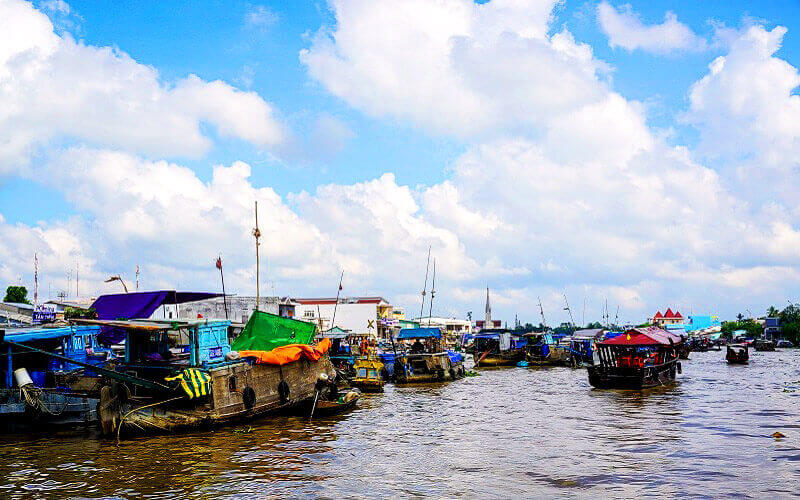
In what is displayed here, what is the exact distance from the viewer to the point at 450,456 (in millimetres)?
14664

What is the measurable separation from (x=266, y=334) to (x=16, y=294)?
37.6 m

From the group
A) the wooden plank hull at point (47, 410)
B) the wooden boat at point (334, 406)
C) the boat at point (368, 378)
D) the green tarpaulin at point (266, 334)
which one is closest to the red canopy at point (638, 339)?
the boat at point (368, 378)

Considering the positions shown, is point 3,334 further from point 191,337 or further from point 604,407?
point 604,407

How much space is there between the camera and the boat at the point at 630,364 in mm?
28312

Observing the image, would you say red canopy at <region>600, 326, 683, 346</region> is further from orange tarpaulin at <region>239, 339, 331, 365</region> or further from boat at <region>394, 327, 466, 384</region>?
orange tarpaulin at <region>239, 339, 331, 365</region>

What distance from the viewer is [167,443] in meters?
15.7

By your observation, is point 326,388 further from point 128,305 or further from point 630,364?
point 630,364

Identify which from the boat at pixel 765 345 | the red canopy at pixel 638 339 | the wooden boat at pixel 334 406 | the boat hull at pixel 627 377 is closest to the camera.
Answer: the wooden boat at pixel 334 406

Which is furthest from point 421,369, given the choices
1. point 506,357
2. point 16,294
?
point 16,294

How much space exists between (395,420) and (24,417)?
1048cm

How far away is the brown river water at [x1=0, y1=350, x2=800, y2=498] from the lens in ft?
38.2

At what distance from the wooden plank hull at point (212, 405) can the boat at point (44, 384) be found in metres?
1.38

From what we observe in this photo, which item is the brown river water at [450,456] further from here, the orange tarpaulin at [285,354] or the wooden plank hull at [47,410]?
the orange tarpaulin at [285,354]

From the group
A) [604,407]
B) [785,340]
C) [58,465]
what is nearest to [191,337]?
[58,465]
